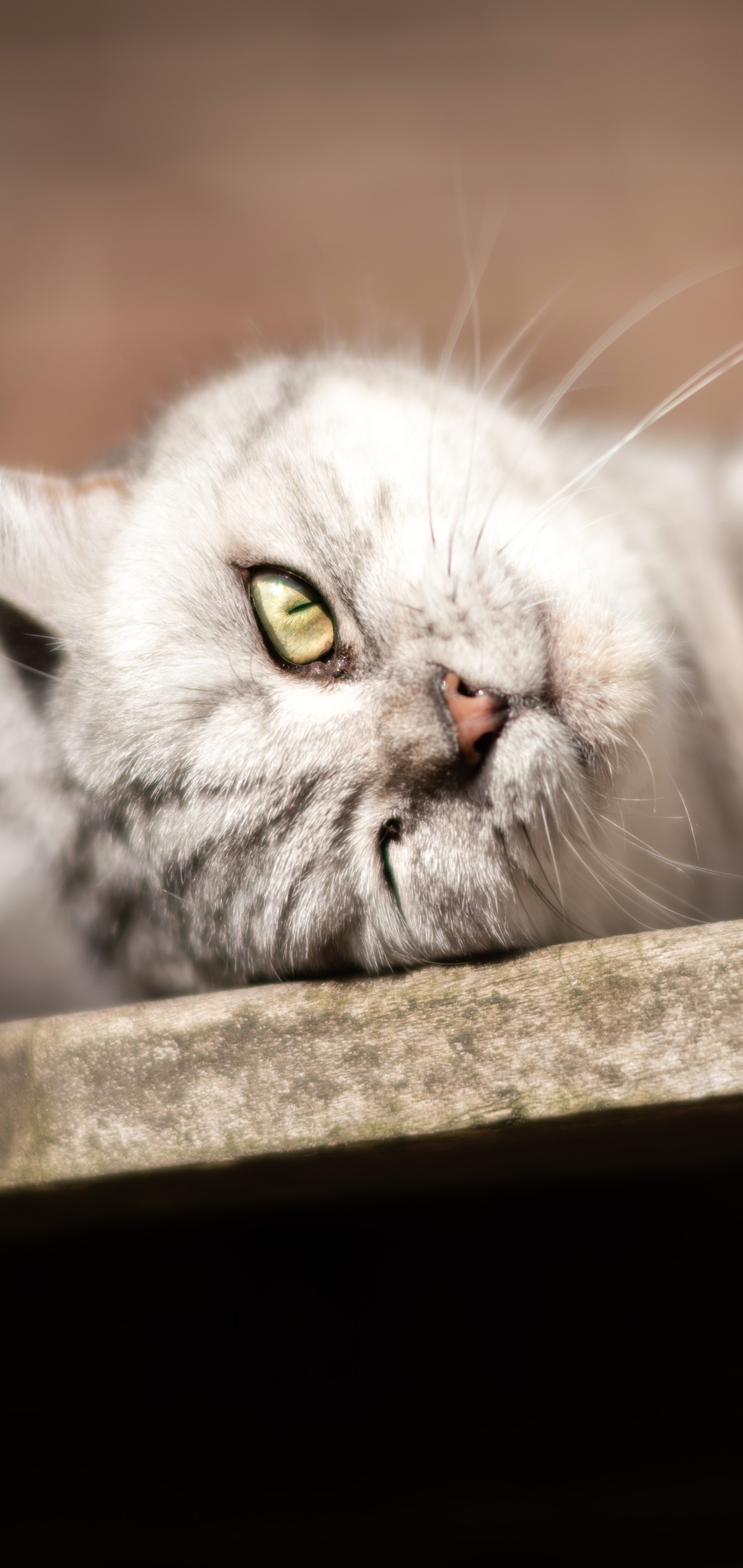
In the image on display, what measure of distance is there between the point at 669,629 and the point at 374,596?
0.37 meters

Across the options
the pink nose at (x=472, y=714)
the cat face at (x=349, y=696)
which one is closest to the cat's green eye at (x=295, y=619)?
the cat face at (x=349, y=696)

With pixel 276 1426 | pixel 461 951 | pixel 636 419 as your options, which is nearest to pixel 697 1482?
pixel 276 1426

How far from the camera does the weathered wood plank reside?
23.2 inches

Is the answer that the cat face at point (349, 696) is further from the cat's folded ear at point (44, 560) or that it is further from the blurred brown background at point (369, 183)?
the blurred brown background at point (369, 183)

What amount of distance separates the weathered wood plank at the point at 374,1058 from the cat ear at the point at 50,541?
16.3 inches

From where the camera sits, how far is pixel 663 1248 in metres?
0.83

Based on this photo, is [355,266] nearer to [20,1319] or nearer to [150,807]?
[150,807]

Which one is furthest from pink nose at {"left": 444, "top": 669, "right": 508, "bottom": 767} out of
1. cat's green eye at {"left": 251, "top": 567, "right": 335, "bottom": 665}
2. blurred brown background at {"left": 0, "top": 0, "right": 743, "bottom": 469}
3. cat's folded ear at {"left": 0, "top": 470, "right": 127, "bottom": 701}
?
blurred brown background at {"left": 0, "top": 0, "right": 743, "bottom": 469}

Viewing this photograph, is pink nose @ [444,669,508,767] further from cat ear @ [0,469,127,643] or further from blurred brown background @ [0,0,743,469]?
blurred brown background @ [0,0,743,469]

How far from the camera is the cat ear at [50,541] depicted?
2.93 ft

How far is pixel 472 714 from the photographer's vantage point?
28.3 inches

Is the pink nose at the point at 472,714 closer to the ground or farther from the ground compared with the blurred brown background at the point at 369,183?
closer to the ground

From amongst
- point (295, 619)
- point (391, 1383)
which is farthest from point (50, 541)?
point (391, 1383)

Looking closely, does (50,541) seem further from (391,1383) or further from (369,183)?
(369,183)
